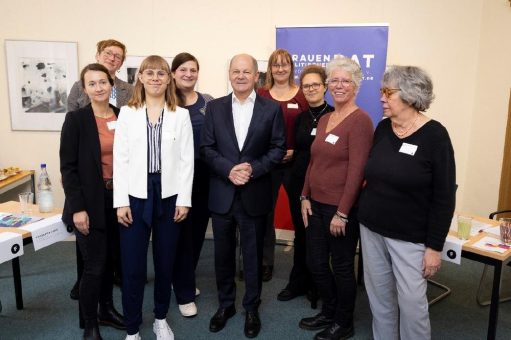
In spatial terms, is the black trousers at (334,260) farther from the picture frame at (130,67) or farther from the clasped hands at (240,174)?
the picture frame at (130,67)

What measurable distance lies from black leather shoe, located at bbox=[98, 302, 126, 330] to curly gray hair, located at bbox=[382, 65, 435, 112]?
6.83 feet

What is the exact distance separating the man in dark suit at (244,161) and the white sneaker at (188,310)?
41 cm

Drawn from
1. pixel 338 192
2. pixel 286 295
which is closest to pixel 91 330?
pixel 286 295

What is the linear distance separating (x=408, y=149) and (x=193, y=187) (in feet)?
4.51

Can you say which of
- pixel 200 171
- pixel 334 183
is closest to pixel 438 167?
pixel 334 183

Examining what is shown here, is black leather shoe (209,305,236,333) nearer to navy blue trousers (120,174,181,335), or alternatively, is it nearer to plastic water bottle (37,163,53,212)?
navy blue trousers (120,174,181,335)

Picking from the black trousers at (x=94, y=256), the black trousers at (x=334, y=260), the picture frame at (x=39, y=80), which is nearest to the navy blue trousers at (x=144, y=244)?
the black trousers at (x=94, y=256)

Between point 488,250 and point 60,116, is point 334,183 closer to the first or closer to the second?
point 488,250

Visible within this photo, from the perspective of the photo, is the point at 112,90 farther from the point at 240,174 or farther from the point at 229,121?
the point at 240,174

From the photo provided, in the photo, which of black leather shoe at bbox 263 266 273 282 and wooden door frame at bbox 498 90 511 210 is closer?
black leather shoe at bbox 263 266 273 282

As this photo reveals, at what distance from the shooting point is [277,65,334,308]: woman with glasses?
2.54m

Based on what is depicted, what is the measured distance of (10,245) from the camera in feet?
6.64

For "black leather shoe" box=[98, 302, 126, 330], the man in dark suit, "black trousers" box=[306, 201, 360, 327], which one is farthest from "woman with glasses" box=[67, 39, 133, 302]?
"black trousers" box=[306, 201, 360, 327]

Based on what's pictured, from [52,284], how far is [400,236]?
2.68m
